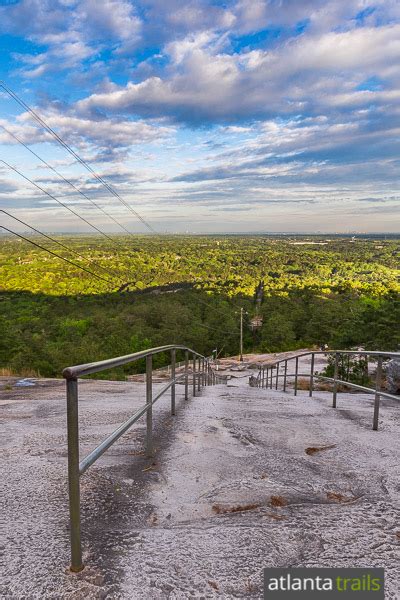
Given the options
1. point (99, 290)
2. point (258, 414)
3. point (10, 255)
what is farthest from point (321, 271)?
point (258, 414)

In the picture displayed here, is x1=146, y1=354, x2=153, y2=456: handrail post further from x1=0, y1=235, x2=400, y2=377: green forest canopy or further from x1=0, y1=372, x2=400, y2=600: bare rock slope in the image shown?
x1=0, y1=235, x2=400, y2=377: green forest canopy

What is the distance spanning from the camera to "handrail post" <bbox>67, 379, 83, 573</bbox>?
6.59 ft

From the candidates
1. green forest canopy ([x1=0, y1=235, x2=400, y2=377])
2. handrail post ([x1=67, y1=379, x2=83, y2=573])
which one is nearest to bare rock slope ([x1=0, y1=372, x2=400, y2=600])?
handrail post ([x1=67, y1=379, x2=83, y2=573])

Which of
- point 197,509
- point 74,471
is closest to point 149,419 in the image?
point 197,509

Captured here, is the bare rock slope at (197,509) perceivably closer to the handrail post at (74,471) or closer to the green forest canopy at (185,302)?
the handrail post at (74,471)

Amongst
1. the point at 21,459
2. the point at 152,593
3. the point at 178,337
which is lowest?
the point at 178,337

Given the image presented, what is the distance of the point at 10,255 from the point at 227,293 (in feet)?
290

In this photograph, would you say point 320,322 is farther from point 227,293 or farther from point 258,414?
point 258,414

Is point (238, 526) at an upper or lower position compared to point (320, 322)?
upper

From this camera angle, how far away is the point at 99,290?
11188 centimetres

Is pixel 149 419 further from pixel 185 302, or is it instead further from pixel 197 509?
pixel 185 302

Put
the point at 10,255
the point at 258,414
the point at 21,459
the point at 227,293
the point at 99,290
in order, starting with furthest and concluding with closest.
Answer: the point at 10,255 → the point at 99,290 → the point at 227,293 → the point at 258,414 → the point at 21,459

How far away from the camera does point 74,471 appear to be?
2.07 meters

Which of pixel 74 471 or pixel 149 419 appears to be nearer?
pixel 74 471
